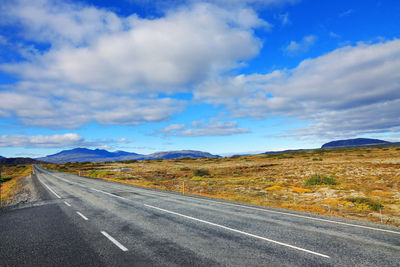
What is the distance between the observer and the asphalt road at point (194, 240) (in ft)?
20.7

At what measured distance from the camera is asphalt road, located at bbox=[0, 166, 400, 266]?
630cm

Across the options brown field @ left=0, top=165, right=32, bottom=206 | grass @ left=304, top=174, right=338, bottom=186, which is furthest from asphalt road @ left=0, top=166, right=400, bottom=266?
grass @ left=304, top=174, right=338, bottom=186

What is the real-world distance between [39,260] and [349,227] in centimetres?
1150

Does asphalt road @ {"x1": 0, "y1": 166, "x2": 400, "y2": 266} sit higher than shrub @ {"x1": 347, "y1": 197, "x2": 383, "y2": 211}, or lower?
higher

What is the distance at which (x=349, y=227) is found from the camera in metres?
9.48

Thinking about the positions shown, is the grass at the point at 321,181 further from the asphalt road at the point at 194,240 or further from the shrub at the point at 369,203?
the asphalt road at the point at 194,240

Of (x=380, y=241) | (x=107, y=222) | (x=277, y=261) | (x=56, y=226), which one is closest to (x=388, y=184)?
(x=380, y=241)

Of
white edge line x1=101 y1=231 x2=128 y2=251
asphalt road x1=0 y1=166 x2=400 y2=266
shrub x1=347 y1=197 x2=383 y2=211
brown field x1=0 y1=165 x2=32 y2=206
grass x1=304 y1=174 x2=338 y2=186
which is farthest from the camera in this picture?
grass x1=304 y1=174 x2=338 y2=186

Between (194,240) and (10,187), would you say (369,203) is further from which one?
(10,187)

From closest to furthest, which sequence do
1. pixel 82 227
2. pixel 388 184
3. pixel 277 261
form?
1. pixel 277 261
2. pixel 82 227
3. pixel 388 184

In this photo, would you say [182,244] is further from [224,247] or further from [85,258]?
[85,258]

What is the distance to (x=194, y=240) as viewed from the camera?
7855 mm

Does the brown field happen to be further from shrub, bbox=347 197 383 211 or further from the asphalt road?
shrub, bbox=347 197 383 211

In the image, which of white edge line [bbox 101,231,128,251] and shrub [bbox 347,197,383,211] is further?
shrub [bbox 347,197,383,211]
